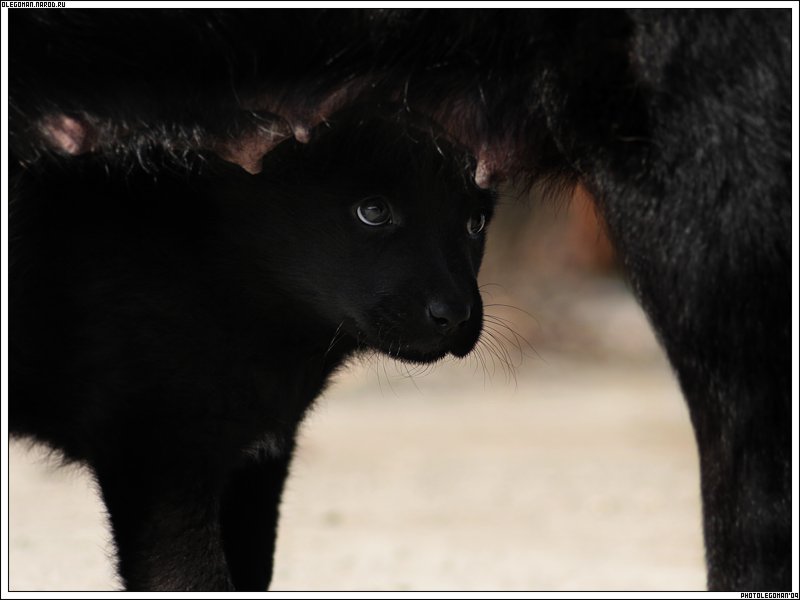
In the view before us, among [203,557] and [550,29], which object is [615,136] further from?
[203,557]

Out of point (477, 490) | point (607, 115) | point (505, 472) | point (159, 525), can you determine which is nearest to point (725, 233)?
point (607, 115)

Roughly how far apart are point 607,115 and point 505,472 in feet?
12.5

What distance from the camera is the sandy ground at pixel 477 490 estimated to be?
407cm

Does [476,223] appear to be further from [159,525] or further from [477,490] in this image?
[477,490]

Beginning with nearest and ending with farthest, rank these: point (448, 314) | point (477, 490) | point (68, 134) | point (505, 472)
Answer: point (68, 134)
point (448, 314)
point (477, 490)
point (505, 472)

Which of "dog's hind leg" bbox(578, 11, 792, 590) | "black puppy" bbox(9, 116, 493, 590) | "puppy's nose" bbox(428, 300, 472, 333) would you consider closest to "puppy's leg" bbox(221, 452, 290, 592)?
"black puppy" bbox(9, 116, 493, 590)

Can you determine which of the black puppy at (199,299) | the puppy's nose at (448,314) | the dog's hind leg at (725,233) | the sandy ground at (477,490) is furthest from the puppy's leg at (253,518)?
the dog's hind leg at (725,233)

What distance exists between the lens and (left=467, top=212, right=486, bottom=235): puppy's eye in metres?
3.20

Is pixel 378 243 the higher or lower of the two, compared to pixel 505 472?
lower

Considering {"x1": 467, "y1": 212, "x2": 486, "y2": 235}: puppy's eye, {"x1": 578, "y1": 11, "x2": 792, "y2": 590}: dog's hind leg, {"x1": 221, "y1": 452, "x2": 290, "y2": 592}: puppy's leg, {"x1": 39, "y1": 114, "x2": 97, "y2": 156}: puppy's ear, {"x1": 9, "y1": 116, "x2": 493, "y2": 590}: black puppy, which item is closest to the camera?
{"x1": 578, "y1": 11, "x2": 792, "y2": 590}: dog's hind leg

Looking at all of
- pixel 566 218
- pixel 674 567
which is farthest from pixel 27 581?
pixel 566 218

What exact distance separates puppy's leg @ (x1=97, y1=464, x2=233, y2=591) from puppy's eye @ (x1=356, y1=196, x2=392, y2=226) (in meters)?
0.63

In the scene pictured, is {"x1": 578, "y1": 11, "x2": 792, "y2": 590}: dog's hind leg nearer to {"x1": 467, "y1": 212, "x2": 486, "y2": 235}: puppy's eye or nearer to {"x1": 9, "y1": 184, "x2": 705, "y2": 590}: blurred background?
{"x1": 9, "y1": 184, "x2": 705, "y2": 590}: blurred background

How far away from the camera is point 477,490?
5.55 meters
